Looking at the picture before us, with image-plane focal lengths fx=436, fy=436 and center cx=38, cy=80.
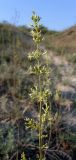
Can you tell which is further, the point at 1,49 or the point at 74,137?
the point at 1,49

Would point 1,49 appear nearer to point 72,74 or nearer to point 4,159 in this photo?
point 72,74

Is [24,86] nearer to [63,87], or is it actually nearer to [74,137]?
[63,87]

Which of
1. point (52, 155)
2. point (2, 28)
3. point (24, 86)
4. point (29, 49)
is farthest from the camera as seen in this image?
point (2, 28)

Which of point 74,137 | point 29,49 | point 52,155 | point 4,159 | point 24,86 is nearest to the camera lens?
point 4,159

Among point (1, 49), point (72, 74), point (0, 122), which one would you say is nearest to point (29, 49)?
point (1, 49)

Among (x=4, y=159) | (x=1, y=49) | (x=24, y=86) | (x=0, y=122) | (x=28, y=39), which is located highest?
(x=28, y=39)

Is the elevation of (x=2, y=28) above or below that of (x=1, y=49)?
above

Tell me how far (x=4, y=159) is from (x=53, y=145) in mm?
928

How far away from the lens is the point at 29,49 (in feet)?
35.7

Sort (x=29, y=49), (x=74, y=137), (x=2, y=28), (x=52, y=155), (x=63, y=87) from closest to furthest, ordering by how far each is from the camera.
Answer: (x=52, y=155) → (x=74, y=137) → (x=63, y=87) → (x=29, y=49) → (x=2, y=28)

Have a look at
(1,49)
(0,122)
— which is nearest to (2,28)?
(1,49)

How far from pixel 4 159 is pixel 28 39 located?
7.93 metres

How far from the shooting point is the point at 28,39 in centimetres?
1266

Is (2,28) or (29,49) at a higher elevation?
(2,28)
